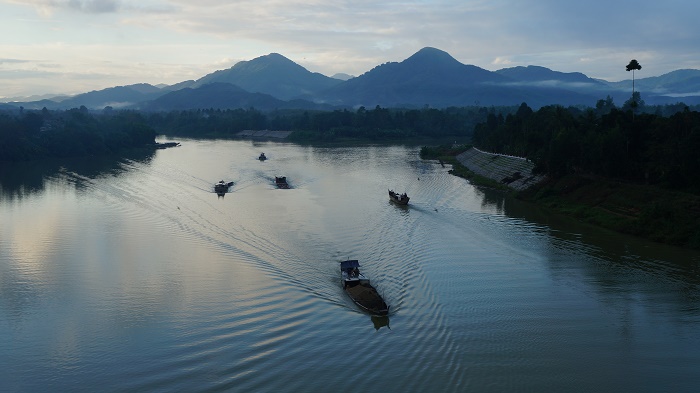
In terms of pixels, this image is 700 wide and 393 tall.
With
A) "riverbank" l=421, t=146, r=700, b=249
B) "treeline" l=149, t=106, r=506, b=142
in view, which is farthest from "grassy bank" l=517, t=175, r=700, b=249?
"treeline" l=149, t=106, r=506, b=142

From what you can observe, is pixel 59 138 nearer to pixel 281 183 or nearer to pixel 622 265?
pixel 281 183

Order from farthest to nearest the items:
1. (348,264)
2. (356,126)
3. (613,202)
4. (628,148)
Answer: (356,126) → (628,148) → (613,202) → (348,264)

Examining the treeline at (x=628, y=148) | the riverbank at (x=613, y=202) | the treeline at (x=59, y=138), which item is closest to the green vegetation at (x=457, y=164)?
the riverbank at (x=613, y=202)

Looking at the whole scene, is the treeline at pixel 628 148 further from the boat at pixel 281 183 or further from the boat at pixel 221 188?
the boat at pixel 221 188

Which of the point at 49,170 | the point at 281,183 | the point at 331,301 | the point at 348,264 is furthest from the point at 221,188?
the point at 49,170

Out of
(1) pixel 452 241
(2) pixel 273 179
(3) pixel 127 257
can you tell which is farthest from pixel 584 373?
(2) pixel 273 179

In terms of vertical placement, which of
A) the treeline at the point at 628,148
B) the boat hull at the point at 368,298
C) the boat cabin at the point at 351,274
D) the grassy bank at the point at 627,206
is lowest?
the boat hull at the point at 368,298

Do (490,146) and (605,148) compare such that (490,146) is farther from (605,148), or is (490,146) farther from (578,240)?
(578,240)
